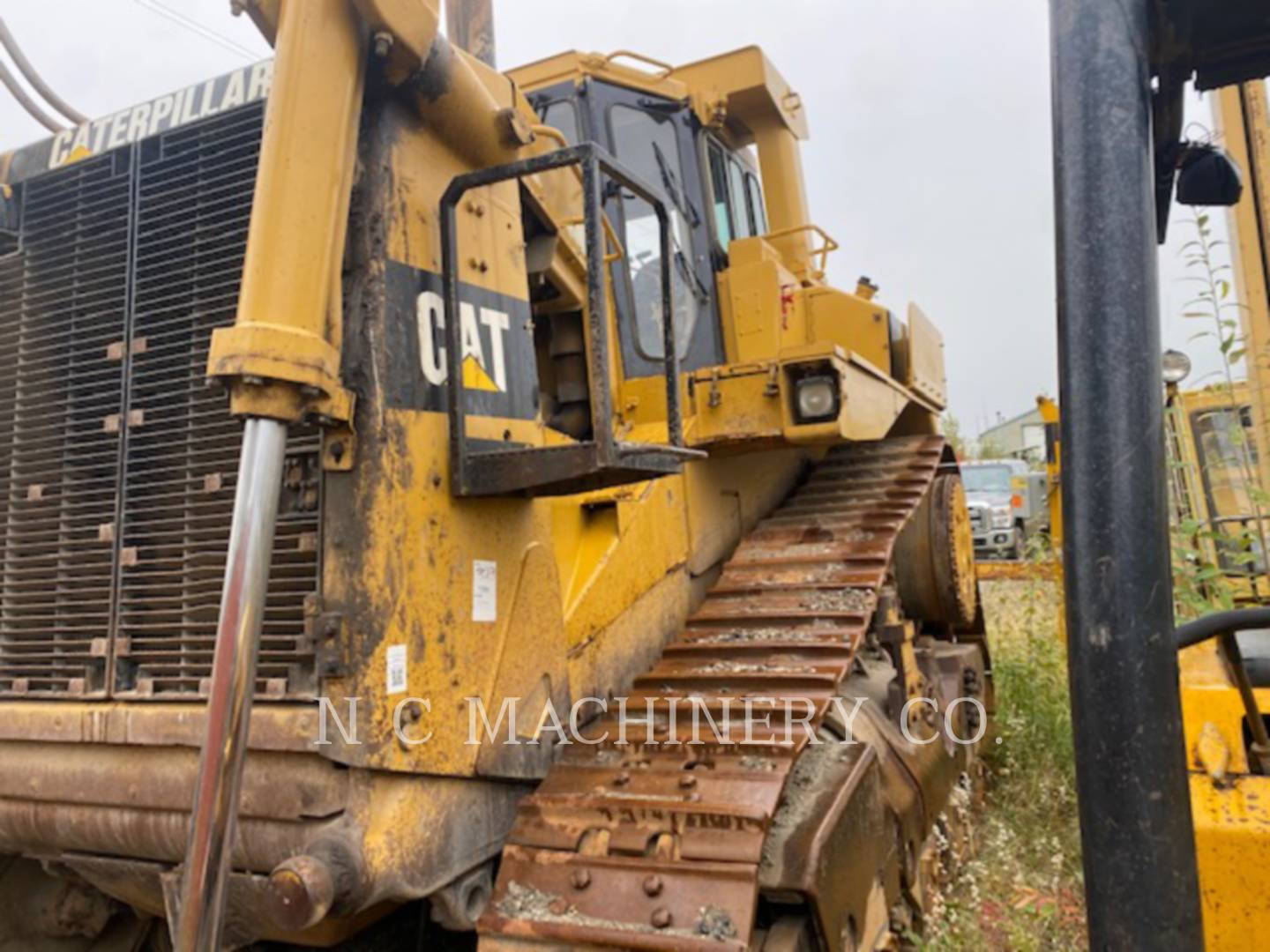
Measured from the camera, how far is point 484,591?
257 cm

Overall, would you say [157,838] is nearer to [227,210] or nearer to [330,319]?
[330,319]

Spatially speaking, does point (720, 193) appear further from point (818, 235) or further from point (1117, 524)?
point (1117, 524)

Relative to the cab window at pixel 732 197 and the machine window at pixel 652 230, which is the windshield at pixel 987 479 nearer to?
the cab window at pixel 732 197

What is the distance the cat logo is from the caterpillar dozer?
1 centimetres

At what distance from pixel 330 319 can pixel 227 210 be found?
56cm

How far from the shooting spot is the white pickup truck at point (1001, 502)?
17672mm

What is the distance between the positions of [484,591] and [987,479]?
17.8 metres

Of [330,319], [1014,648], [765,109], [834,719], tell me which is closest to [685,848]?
[834,719]

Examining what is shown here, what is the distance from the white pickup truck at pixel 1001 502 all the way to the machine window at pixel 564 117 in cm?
1424

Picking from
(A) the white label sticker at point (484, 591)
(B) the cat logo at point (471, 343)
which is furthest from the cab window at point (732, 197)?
(A) the white label sticker at point (484, 591)

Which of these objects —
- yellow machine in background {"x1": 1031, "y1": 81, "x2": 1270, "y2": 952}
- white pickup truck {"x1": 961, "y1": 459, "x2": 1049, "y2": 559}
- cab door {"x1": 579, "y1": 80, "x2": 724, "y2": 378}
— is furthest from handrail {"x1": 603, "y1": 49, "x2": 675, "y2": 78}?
white pickup truck {"x1": 961, "y1": 459, "x2": 1049, "y2": 559}

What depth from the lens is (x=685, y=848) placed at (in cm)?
238

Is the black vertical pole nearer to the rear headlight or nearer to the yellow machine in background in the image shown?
the yellow machine in background

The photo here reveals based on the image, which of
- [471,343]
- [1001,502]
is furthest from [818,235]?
[1001,502]
